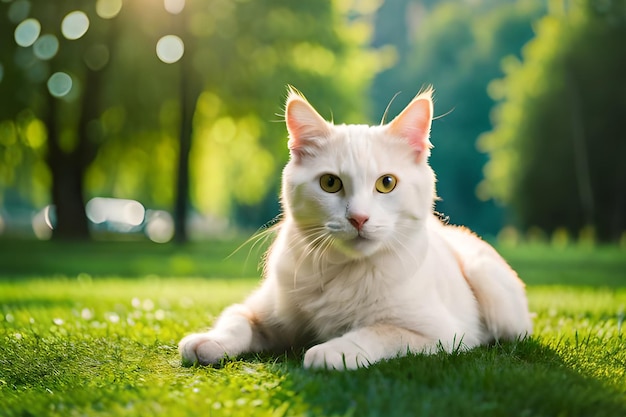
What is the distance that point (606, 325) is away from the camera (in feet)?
15.7

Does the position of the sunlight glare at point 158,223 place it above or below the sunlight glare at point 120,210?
below

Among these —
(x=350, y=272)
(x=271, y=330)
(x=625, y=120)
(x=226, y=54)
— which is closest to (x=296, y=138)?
(x=350, y=272)

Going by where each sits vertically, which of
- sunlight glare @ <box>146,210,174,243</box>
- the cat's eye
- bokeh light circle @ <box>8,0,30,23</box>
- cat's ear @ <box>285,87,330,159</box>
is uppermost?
bokeh light circle @ <box>8,0,30,23</box>

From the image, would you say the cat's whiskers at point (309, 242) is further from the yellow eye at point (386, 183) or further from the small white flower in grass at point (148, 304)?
the small white flower in grass at point (148, 304)

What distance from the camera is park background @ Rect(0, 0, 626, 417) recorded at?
2654 millimetres

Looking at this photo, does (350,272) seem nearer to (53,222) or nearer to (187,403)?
(187,403)

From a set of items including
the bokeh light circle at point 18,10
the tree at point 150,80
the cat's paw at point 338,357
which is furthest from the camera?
the tree at point 150,80

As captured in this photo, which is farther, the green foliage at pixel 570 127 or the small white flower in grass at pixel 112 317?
the green foliage at pixel 570 127

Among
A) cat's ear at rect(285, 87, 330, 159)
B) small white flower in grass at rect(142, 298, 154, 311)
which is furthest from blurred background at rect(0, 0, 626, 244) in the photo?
cat's ear at rect(285, 87, 330, 159)

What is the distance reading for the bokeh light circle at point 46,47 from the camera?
1619cm

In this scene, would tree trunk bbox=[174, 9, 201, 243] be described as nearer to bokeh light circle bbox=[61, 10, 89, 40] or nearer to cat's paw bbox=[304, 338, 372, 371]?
bokeh light circle bbox=[61, 10, 89, 40]

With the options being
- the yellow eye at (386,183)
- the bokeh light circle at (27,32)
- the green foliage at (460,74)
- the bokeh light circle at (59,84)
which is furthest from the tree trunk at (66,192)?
the green foliage at (460,74)

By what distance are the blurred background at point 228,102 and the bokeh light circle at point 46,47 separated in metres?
0.05

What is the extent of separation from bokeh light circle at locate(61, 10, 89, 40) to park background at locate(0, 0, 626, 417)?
0.04 metres
